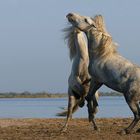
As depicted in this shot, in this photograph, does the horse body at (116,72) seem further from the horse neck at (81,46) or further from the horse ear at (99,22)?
the horse neck at (81,46)

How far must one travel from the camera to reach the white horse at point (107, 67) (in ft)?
38.9

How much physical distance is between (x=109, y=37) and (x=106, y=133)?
1792mm

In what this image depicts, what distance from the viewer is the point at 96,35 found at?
41.0 feet

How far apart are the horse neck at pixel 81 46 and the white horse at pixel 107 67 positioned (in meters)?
1.03

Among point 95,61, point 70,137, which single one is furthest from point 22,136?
point 95,61

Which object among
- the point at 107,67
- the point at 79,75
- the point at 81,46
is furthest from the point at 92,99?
the point at 81,46

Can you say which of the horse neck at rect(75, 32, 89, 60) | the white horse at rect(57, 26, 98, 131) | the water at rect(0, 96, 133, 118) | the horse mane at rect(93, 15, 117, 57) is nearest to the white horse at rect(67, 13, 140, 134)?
the horse mane at rect(93, 15, 117, 57)

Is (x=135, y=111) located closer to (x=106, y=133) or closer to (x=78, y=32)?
(x=106, y=133)

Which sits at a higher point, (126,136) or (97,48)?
(97,48)

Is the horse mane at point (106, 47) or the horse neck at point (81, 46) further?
the horse neck at point (81, 46)

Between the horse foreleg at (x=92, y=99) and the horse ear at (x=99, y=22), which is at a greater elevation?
the horse ear at (x=99, y=22)

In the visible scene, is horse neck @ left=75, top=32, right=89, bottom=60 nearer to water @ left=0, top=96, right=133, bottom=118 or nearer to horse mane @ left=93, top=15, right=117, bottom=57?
horse mane @ left=93, top=15, right=117, bottom=57

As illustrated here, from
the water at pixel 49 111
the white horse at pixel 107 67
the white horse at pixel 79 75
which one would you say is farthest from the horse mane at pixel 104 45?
the water at pixel 49 111

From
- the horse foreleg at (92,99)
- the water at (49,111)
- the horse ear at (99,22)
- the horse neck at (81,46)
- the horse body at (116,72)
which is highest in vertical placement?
the horse ear at (99,22)
